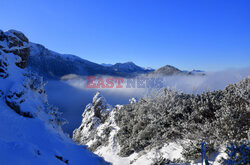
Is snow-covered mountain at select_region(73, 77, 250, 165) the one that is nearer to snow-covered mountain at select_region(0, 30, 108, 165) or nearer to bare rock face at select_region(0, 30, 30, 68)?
snow-covered mountain at select_region(0, 30, 108, 165)

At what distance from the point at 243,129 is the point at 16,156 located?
6494 millimetres

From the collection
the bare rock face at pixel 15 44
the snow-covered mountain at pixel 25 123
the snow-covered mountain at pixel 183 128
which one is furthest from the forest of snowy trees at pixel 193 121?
the bare rock face at pixel 15 44

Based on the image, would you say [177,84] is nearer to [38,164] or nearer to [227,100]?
[227,100]

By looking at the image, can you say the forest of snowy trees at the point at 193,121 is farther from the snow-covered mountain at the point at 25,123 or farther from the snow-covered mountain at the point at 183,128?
the snow-covered mountain at the point at 25,123

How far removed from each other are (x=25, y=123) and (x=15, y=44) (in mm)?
6775

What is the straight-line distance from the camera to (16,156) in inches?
134

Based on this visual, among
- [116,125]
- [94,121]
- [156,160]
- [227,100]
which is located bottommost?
[94,121]

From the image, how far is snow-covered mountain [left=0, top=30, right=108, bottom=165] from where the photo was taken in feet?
12.4

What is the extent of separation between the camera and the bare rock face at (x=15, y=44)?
9094mm

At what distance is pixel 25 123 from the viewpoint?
5500 mm

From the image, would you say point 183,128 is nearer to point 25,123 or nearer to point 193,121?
point 193,121

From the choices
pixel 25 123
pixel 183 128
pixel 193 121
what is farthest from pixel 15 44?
pixel 193 121

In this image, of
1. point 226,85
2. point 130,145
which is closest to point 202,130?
point 226,85

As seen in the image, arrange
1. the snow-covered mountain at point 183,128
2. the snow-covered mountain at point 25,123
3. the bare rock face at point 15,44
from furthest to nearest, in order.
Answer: the bare rock face at point 15,44 < the snow-covered mountain at point 183,128 < the snow-covered mountain at point 25,123
